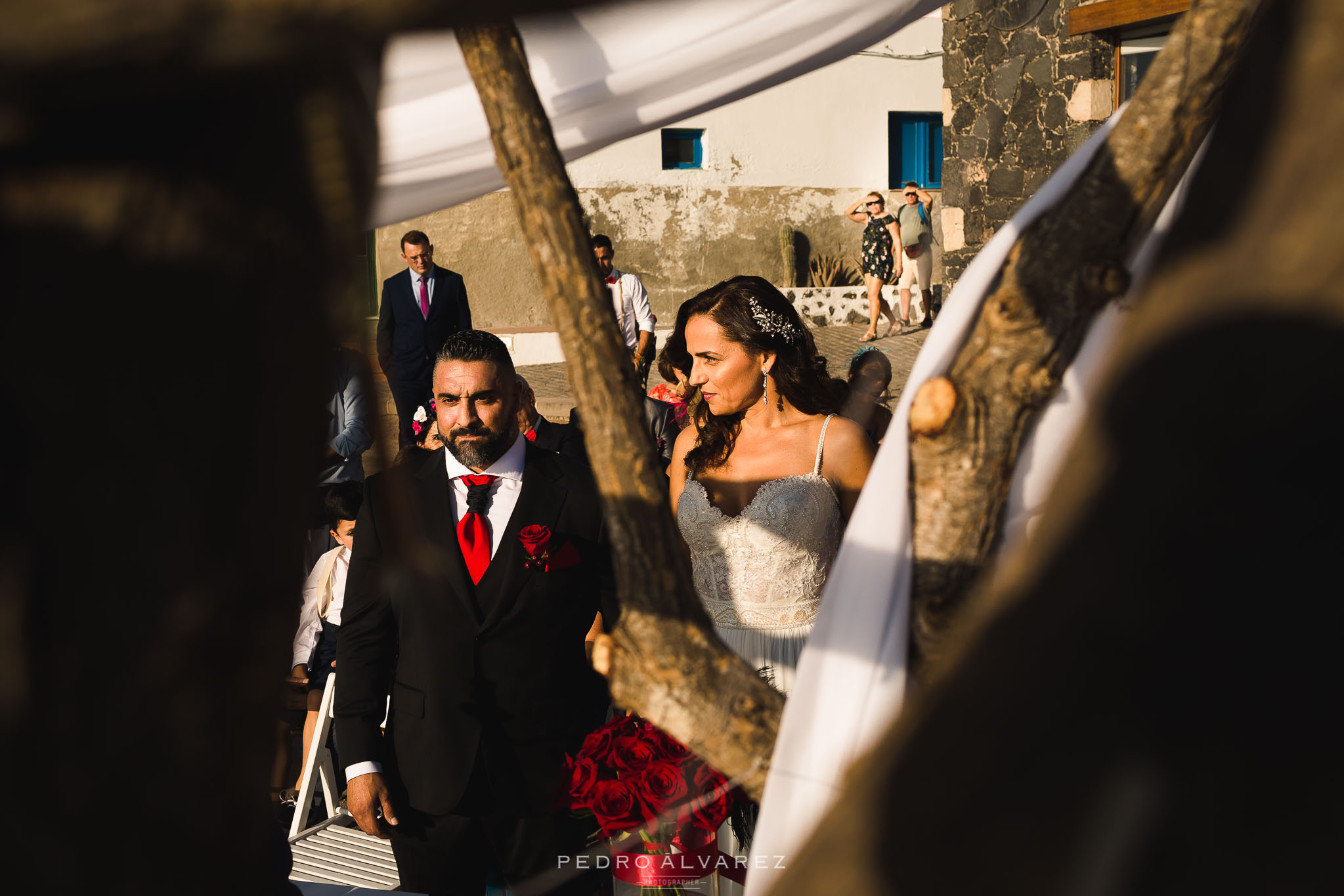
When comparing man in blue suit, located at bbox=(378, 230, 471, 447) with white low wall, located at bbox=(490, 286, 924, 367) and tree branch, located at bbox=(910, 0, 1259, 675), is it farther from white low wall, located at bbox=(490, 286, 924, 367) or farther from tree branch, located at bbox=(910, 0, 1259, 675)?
white low wall, located at bbox=(490, 286, 924, 367)

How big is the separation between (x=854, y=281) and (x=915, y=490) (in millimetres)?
16335

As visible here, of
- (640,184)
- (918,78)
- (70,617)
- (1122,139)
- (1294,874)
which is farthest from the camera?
(918,78)

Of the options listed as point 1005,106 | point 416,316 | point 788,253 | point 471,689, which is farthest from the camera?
point 788,253

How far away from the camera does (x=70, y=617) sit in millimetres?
546

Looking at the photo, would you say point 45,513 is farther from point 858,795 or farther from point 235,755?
point 858,795

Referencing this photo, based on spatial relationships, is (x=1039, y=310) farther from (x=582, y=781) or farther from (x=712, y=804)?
(x=582, y=781)

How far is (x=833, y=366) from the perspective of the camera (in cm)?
1073

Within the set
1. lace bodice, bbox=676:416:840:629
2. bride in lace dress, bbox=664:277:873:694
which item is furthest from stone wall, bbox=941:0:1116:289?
lace bodice, bbox=676:416:840:629

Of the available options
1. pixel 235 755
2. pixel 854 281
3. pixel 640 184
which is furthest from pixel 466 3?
pixel 854 281

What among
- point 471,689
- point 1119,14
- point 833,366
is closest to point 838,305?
point 833,366

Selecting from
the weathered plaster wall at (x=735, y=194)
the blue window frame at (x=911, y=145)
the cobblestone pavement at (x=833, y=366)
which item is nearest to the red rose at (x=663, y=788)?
the cobblestone pavement at (x=833, y=366)

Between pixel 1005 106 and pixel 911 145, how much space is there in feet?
33.1

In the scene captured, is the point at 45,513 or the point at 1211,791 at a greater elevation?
the point at 45,513

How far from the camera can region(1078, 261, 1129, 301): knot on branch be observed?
1255 mm
